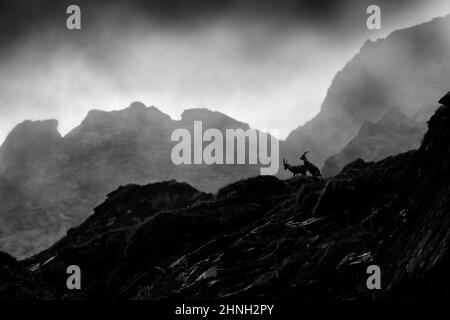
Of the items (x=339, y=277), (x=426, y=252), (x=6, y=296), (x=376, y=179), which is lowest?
(x=6, y=296)

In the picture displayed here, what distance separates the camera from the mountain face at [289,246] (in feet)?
51.3

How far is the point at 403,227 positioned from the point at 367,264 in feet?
5.50

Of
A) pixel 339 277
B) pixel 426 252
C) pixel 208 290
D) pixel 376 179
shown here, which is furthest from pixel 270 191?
pixel 426 252

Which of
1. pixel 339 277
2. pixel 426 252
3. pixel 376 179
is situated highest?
pixel 376 179

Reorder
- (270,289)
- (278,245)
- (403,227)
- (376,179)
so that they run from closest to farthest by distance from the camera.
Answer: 1. (403,227)
2. (270,289)
3. (278,245)
4. (376,179)

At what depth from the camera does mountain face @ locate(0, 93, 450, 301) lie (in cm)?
1565

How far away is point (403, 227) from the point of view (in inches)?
676

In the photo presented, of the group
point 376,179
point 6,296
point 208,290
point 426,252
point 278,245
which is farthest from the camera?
point 6,296

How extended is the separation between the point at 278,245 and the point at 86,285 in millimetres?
11658

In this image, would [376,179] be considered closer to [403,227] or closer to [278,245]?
[278,245]

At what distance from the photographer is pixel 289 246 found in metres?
23.0

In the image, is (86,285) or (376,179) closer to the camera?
(376,179)
